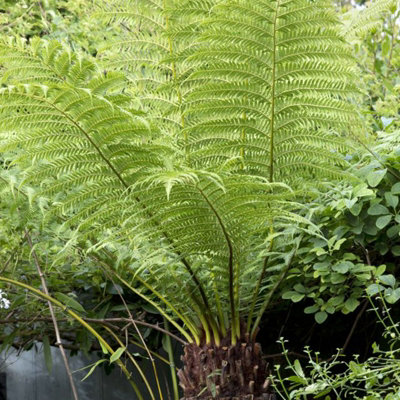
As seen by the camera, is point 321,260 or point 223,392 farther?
point 321,260

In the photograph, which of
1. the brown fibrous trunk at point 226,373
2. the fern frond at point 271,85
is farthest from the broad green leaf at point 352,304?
the fern frond at point 271,85

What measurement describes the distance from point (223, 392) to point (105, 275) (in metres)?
0.94

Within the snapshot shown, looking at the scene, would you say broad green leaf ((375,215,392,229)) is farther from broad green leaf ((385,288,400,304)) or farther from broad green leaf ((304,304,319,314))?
broad green leaf ((304,304,319,314))

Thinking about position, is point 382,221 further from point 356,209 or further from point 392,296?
point 392,296

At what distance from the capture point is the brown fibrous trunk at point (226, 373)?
1853mm

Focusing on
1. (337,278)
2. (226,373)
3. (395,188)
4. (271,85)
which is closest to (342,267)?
(337,278)

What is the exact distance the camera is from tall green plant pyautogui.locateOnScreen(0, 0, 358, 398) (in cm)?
168

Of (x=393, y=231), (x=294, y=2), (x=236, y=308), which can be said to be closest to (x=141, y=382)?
(x=236, y=308)

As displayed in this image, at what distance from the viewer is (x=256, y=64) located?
1826 mm

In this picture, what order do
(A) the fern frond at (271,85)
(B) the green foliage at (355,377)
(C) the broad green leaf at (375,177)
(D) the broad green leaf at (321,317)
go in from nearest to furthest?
1. (B) the green foliage at (355,377)
2. (A) the fern frond at (271,85)
3. (C) the broad green leaf at (375,177)
4. (D) the broad green leaf at (321,317)

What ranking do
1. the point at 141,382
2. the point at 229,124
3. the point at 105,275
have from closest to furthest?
the point at 229,124
the point at 105,275
the point at 141,382

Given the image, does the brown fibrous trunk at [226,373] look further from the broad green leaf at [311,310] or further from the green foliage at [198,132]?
the broad green leaf at [311,310]

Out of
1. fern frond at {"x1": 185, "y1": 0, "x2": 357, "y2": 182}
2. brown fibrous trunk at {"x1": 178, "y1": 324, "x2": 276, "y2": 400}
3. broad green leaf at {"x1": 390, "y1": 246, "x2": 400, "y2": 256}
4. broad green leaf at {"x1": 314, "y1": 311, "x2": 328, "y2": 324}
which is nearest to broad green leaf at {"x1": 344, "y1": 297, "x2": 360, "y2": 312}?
broad green leaf at {"x1": 314, "y1": 311, "x2": 328, "y2": 324}

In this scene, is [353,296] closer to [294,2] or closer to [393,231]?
[393,231]
